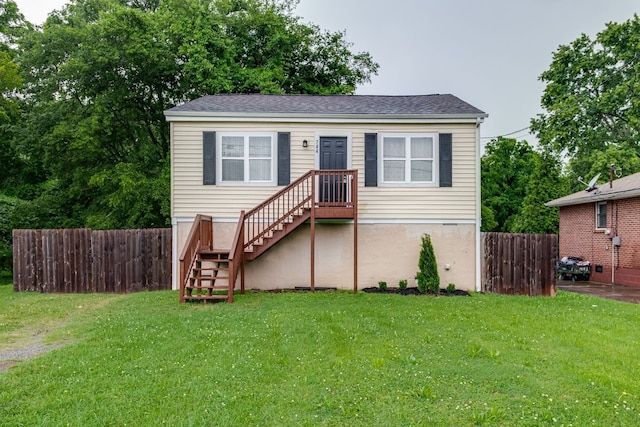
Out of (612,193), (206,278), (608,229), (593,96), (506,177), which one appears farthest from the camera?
(506,177)

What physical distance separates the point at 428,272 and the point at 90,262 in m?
8.71

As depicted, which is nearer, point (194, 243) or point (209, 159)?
point (194, 243)

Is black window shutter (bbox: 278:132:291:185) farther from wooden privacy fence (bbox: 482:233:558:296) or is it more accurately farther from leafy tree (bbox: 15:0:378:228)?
leafy tree (bbox: 15:0:378:228)

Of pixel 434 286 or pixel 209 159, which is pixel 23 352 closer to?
pixel 209 159

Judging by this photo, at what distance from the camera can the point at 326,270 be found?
10.1m

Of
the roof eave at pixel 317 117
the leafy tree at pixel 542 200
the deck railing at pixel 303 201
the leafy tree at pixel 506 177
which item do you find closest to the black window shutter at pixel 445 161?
the roof eave at pixel 317 117

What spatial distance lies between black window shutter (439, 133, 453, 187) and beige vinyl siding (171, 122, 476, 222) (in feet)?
0.52

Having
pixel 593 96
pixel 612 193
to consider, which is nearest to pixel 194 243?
pixel 612 193

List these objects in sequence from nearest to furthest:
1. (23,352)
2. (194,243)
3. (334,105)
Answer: (23,352) → (194,243) → (334,105)

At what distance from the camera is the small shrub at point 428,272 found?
957 centimetres

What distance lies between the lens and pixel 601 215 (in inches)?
616

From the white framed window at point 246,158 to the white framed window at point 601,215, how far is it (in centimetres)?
1348

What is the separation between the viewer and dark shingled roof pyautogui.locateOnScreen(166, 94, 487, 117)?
1005 centimetres

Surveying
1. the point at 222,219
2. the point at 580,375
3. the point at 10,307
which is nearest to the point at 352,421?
the point at 580,375
